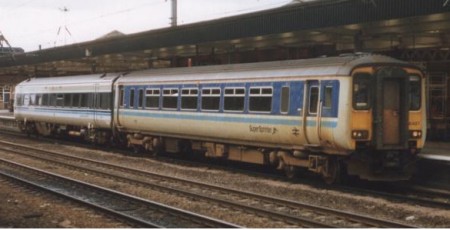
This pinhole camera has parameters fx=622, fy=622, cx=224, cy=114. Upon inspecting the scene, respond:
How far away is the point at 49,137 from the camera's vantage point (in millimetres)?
32031

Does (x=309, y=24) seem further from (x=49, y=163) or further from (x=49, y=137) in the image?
(x=49, y=137)

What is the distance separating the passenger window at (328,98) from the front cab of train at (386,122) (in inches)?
20.9

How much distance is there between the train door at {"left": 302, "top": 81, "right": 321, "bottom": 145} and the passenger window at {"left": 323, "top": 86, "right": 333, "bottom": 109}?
0.64 feet

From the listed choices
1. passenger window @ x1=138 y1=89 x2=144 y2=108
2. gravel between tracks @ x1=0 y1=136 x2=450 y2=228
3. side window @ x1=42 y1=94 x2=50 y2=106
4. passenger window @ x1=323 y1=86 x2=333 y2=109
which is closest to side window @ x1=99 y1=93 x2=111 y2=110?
passenger window @ x1=138 y1=89 x2=144 y2=108

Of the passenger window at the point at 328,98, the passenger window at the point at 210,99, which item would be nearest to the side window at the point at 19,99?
the passenger window at the point at 210,99

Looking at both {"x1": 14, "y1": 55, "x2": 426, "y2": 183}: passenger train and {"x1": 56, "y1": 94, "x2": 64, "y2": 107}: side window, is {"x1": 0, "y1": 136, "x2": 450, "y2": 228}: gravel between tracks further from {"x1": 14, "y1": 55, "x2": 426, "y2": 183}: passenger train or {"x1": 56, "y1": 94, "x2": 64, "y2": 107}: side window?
{"x1": 56, "y1": 94, "x2": 64, "y2": 107}: side window

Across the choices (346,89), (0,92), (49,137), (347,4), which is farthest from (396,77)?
(0,92)

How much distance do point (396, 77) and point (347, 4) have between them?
4.05 meters

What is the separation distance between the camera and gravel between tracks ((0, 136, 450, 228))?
1059 centimetres

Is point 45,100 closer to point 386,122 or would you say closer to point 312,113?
point 312,113

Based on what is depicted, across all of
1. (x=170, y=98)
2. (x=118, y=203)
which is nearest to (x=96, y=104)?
(x=170, y=98)

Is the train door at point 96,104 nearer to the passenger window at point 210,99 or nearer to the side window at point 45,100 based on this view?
the side window at point 45,100

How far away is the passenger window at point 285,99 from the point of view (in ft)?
49.2

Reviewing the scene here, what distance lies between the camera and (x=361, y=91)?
1364 centimetres
